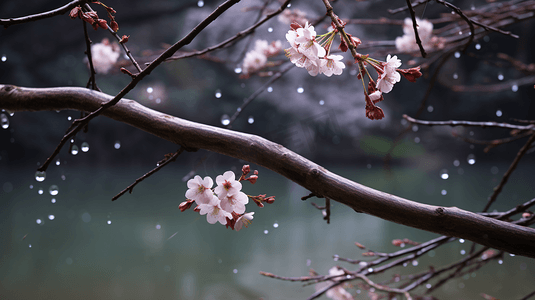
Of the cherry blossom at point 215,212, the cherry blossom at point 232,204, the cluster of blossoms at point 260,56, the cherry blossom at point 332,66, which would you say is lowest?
the cluster of blossoms at point 260,56

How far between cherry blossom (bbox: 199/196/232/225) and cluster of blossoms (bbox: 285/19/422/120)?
0.15 metres

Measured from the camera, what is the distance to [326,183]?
0.81ft

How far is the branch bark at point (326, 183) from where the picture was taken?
0.75ft

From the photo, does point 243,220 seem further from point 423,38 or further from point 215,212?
point 423,38

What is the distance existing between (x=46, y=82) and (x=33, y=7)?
0.44 metres

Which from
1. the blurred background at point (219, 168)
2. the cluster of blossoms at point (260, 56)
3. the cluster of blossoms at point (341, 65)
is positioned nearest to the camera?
the cluster of blossoms at point (341, 65)

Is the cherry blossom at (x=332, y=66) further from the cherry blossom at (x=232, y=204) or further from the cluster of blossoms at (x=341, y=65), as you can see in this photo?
the cherry blossom at (x=232, y=204)

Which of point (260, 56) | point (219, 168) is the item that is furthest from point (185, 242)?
point (260, 56)

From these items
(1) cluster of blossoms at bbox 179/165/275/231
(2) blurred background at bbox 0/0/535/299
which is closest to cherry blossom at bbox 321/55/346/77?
(1) cluster of blossoms at bbox 179/165/275/231

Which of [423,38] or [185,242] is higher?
[423,38]

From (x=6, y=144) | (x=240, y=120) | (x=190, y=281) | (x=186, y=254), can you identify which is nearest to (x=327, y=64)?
(x=190, y=281)

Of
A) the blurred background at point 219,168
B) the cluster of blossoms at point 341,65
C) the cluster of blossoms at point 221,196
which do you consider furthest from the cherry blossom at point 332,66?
the blurred background at point 219,168

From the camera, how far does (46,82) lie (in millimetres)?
1843

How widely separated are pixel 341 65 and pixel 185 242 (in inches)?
47.6
